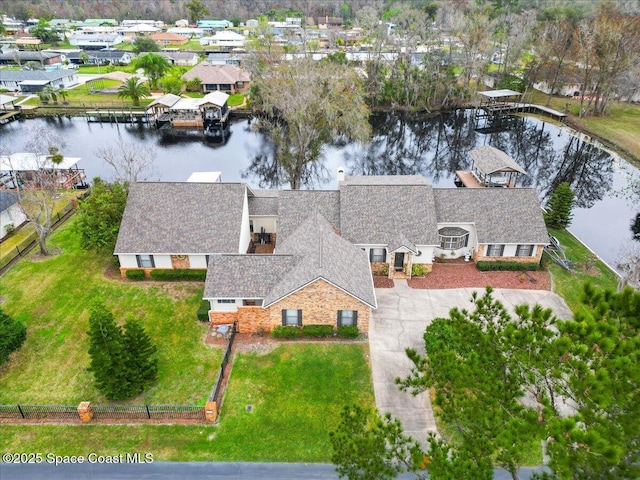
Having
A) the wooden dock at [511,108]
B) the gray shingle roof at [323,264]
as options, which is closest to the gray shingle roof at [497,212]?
the gray shingle roof at [323,264]

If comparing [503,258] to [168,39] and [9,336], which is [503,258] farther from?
[168,39]

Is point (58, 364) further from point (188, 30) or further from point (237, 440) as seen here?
point (188, 30)

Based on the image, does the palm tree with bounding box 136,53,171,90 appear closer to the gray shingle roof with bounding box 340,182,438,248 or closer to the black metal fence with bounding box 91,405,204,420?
the gray shingle roof with bounding box 340,182,438,248

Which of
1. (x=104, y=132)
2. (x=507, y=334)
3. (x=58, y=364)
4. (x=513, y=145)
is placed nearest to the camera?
(x=507, y=334)

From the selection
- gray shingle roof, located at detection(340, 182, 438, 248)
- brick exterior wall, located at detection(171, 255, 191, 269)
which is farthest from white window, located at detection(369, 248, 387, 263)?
brick exterior wall, located at detection(171, 255, 191, 269)

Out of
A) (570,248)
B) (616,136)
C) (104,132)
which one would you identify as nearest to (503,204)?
(570,248)

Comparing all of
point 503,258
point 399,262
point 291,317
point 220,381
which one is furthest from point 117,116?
point 503,258

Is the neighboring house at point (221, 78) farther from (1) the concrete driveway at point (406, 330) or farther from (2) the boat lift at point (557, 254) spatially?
(2) the boat lift at point (557, 254)
